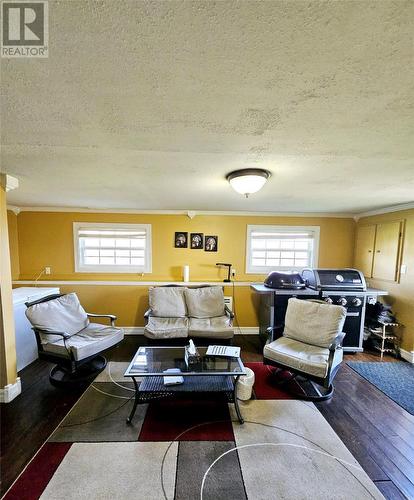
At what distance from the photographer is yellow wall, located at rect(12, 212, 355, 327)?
3895mm

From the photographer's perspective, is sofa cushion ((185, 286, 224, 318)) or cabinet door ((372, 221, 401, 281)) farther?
sofa cushion ((185, 286, 224, 318))

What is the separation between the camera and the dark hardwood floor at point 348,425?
1537mm

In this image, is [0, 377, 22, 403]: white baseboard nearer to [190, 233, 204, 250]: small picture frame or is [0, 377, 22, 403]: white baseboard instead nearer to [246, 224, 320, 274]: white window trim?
[190, 233, 204, 250]: small picture frame

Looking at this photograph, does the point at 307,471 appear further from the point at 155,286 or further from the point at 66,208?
the point at 66,208

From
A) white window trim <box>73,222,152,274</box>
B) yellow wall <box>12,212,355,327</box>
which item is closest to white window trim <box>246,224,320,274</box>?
yellow wall <box>12,212,355,327</box>

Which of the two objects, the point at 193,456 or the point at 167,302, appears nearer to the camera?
the point at 193,456

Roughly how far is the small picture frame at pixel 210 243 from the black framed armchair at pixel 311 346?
5.55 ft

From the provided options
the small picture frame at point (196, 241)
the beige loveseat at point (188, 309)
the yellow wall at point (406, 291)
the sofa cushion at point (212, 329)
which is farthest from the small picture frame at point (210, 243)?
the yellow wall at point (406, 291)

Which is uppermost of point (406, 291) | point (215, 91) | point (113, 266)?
point (215, 91)

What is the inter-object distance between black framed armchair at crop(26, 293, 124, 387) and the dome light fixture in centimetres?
242

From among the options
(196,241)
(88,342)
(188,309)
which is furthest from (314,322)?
(88,342)

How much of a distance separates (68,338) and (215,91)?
2.96 meters

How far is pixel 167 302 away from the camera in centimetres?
352

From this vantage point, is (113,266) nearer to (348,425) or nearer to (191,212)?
(191,212)
